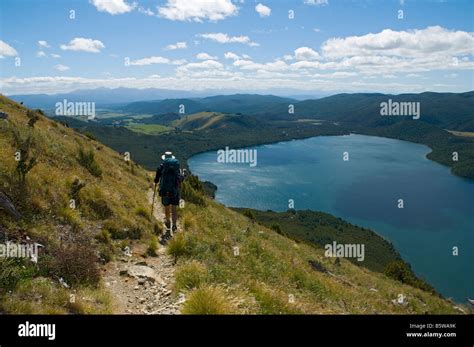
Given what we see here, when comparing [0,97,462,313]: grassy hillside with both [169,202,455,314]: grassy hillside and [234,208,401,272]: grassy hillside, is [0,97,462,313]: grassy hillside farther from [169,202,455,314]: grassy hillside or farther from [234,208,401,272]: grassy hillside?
[234,208,401,272]: grassy hillside

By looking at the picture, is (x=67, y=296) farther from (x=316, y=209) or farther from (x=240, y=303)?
(x=316, y=209)

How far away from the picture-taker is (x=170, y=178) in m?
14.3

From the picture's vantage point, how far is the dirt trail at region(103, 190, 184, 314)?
818 cm

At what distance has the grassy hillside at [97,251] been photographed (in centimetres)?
746

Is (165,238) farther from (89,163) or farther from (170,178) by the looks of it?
(89,163)

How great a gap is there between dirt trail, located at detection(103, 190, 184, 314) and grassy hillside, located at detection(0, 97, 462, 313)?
0.30 m

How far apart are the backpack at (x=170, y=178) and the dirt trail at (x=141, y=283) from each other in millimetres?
2812

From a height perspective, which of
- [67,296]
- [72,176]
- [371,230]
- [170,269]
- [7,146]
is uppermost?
[7,146]

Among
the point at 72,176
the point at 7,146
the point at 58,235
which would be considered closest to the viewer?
the point at 58,235

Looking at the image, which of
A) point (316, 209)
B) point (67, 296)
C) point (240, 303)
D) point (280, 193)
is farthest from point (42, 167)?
point (280, 193)

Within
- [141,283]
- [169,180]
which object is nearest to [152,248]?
[141,283]

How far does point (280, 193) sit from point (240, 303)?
496 feet
